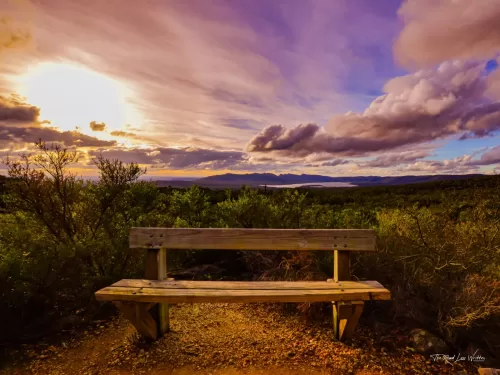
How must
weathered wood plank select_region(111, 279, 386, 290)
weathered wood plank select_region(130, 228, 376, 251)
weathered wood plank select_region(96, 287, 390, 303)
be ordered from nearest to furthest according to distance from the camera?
weathered wood plank select_region(96, 287, 390, 303) < weathered wood plank select_region(111, 279, 386, 290) < weathered wood plank select_region(130, 228, 376, 251)

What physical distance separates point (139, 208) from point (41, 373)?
3.08 meters

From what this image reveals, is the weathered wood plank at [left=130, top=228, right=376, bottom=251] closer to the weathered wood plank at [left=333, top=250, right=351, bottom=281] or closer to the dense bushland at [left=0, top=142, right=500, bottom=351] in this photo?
the weathered wood plank at [left=333, top=250, right=351, bottom=281]

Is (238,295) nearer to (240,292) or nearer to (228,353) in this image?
(240,292)

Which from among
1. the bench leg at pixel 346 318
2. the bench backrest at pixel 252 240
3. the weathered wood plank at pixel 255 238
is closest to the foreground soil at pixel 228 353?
the bench leg at pixel 346 318

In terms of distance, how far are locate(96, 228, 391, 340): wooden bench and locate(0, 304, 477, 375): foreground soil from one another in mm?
263

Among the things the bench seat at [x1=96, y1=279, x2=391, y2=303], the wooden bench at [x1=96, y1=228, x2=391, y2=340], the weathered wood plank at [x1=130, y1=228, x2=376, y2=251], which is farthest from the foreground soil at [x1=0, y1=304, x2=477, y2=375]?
the weathered wood plank at [x1=130, y1=228, x2=376, y2=251]

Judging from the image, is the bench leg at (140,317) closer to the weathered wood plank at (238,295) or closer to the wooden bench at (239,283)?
→ the wooden bench at (239,283)

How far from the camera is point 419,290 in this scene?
4.13m

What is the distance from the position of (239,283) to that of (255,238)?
1.77 feet

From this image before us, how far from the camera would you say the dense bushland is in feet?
12.3

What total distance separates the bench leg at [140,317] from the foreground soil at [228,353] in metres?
0.18

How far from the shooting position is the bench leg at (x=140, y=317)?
125 inches

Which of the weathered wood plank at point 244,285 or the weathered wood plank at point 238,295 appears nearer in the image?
the weathered wood plank at point 238,295

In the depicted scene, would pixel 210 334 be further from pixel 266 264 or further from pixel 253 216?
pixel 253 216
